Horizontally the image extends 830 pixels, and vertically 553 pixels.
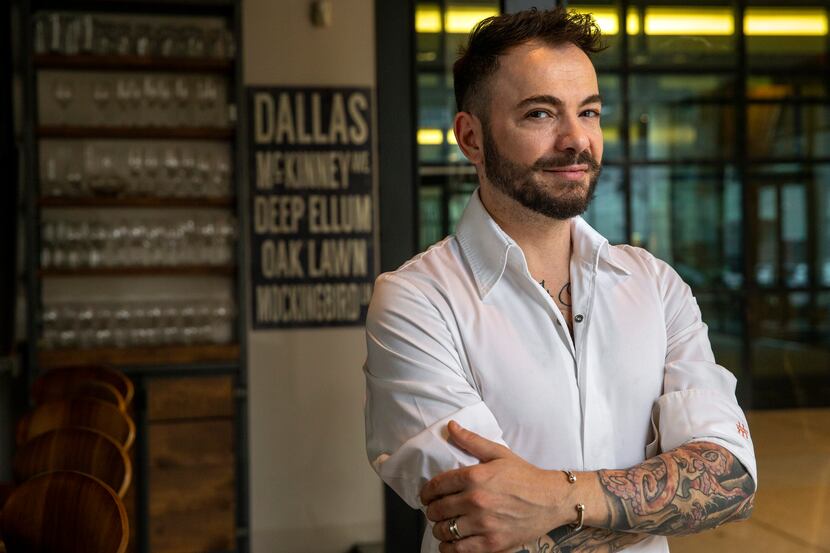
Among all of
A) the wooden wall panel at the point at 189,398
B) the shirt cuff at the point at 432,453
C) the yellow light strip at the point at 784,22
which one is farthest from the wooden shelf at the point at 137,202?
the shirt cuff at the point at 432,453

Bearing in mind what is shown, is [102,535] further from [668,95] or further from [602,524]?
[668,95]

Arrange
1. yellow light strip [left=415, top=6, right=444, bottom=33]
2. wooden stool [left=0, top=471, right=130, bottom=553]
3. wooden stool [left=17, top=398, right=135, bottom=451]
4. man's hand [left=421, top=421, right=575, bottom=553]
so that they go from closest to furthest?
man's hand [left=421, top=421, right=575, bottom=553] < wooden stool [left=0, top=471, right=130, bottom=553] < wooden stool [left=17, top=398, right=135, bottom=451] < yellow light strip [left=415, top=6, right=444, bottom=33]

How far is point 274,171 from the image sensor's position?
5.02 meters

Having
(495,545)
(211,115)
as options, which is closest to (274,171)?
(211,115)

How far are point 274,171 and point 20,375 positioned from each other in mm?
1642

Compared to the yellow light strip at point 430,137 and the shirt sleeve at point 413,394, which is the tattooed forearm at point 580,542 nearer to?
the shirt sleeve at point 413,394

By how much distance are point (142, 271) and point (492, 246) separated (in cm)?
342

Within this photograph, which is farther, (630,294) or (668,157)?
(668,157)

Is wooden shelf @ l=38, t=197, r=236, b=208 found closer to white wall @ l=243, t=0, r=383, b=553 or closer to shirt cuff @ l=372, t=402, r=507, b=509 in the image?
white wall @ l=243, t=0, r=383, b=553

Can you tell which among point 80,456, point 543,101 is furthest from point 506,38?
point 80,456

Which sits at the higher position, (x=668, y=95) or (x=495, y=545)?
(x=668, y=95)

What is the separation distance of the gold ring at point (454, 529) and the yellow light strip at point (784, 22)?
4.37ft

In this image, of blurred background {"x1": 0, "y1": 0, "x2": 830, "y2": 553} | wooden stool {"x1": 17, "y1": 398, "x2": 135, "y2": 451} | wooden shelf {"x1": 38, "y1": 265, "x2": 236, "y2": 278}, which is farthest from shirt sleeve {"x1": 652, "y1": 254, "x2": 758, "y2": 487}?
wooden shelf {"x1": 38, "y1": 265, "x2": 236, "y2": 278}

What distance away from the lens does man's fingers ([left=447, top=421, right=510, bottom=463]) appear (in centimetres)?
129
